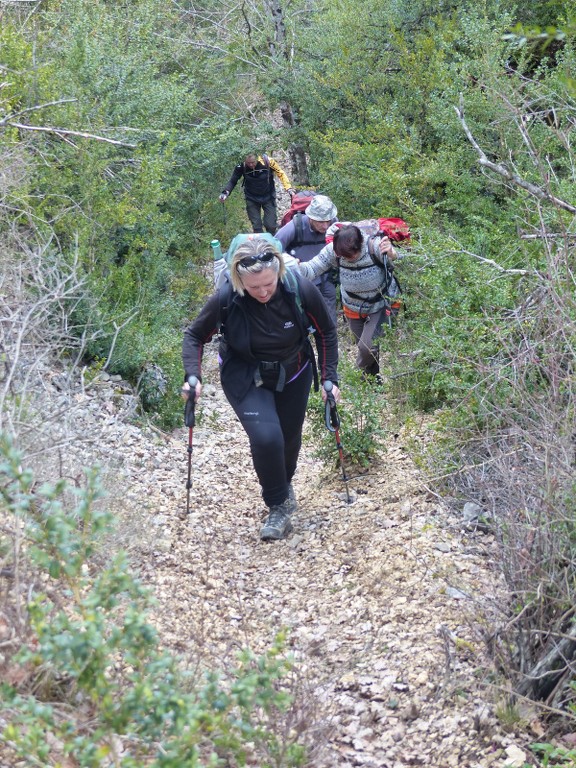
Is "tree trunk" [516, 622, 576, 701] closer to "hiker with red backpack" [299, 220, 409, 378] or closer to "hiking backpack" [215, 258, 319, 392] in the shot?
"hiking backpack" [215, 258, 319, 392]

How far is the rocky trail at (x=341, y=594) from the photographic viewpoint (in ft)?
11.5

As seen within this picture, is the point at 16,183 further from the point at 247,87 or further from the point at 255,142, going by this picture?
the point at 247,87

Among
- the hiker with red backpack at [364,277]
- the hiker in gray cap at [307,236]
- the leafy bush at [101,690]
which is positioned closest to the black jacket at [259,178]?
the hiker in gray cap at [307,236]

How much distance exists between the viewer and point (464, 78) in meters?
9.85

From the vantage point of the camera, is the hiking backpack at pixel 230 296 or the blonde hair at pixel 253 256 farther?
the hiking backpack at pixel 230 296

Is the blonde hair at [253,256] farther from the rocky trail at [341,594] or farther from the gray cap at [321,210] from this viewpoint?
the gray cap at [321,210]

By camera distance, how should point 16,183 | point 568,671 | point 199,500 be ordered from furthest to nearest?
point 16,183, point 199,500, point 568,671

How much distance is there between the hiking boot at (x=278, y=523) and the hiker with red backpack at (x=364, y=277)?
2278mm

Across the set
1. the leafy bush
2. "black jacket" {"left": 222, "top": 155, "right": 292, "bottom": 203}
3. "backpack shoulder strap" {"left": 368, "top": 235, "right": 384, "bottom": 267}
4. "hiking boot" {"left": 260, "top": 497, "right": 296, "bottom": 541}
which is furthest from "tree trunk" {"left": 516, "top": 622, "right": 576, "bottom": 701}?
"black jacket" {"left": 222, "top": 155, "right": 292, "bottom": 203}

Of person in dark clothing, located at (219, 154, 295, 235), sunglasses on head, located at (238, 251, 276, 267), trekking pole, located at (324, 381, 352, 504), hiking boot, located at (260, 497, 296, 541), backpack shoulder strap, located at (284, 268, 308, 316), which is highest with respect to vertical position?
sunglasses on head, located at (238, 251, 276, 267)

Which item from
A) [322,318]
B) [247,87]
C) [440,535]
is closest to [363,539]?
[440,535]

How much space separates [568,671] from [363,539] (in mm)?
2349

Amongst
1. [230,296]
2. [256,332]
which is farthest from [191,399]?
[230,296]

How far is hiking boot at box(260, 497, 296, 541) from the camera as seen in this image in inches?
228
